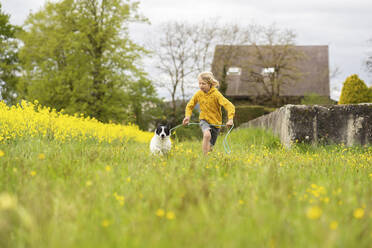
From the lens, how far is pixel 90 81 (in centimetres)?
1967

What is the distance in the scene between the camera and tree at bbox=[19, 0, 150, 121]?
19.3 metres

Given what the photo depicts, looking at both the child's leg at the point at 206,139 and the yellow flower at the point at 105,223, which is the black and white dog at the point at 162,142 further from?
the yellow flower at the point at 105,223

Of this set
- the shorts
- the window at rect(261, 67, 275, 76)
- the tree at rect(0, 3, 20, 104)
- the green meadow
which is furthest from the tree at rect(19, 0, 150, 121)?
the green meadow

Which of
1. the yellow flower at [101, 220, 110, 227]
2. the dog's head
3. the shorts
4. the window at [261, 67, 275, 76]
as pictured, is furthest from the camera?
the window at [261, 67, 275, 76]

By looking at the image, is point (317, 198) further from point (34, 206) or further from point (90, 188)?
point (34, 206)

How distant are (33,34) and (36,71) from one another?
237 cm

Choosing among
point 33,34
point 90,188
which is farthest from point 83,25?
point 90,188

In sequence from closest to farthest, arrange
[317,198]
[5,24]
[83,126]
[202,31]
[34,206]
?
[34,206] → [317,198] → [83,126] → [202,31] → [5,24]

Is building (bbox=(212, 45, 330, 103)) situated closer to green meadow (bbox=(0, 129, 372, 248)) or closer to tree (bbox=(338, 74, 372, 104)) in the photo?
tree (bbox=(338, 74, 372, 104))

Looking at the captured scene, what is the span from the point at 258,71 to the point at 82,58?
16.0 m

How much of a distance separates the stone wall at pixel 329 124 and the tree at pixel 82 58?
1438 centimetres

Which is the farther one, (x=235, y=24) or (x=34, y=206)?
(x=235, y=24)

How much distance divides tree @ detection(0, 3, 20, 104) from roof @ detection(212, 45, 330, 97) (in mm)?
17500

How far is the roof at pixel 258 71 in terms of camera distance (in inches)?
1088
